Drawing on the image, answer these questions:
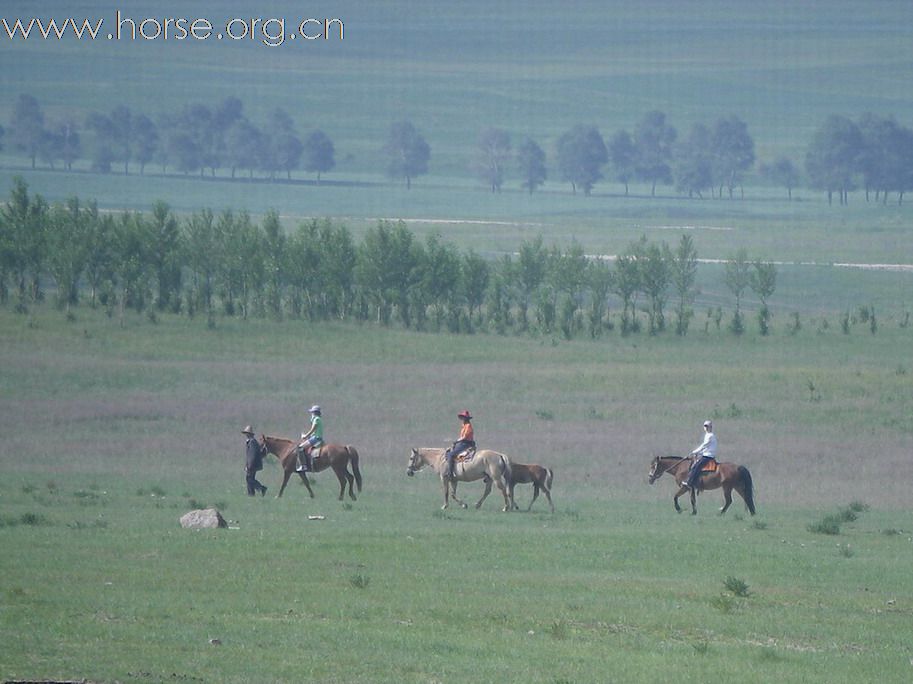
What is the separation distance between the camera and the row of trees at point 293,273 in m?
70.9

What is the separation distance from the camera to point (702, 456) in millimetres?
27906

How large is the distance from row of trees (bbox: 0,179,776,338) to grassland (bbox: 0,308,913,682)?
44.0 feet

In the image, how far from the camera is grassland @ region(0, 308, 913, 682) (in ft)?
46.8

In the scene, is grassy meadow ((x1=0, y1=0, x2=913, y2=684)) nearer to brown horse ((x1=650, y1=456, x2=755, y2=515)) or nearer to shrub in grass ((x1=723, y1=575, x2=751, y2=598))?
shrub in grass ((x1=723, y1=575, x2=751, y2=598))

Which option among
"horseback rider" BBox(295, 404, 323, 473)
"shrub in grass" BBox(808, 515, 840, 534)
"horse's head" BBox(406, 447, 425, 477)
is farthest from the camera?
"horse's head" BBox(406, 447, 425, 477)

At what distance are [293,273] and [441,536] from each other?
2185 inches

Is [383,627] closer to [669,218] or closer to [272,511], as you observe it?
[272,511]

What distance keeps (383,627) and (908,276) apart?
349 ft

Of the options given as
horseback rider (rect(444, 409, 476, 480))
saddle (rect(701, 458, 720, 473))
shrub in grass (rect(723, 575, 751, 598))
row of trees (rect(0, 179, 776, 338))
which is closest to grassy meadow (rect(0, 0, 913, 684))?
shrub in grass (rect(723, 575, 751, 598))

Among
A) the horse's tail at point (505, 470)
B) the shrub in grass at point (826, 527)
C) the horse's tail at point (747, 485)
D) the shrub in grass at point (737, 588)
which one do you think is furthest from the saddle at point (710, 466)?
the shrub in grass at point (737, 588)

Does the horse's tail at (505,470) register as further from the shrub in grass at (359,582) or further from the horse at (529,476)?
the shrub in grass at (359,582)

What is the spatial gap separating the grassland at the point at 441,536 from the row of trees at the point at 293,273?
13399 mm

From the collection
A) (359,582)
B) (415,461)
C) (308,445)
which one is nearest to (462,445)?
(415,461)

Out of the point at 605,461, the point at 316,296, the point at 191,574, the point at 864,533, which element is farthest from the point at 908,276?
the point at 191,574
